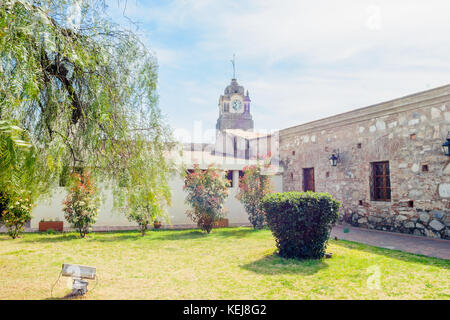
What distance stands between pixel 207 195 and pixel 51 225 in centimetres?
582

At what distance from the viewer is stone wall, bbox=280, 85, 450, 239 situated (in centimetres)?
905

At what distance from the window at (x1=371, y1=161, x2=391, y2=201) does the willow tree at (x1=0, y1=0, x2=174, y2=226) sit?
8.41m

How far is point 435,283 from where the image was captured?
4977 millimetres

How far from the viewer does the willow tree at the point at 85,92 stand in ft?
10.7

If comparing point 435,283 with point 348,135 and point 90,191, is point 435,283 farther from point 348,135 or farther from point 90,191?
point 90,191

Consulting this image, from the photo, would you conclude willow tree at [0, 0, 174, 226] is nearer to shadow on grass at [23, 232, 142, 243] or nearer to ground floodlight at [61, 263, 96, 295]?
ground floodlight at [61, 263, 96, 295]

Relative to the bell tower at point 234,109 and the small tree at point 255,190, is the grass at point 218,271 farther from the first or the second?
the bell tower at point 234,109

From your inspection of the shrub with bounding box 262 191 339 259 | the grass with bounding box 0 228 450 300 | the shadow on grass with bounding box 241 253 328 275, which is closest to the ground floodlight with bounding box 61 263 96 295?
the grass with bounding box 0 228 450 300

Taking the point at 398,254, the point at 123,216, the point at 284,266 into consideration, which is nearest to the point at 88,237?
the point at 123,216

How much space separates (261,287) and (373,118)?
8.56 m

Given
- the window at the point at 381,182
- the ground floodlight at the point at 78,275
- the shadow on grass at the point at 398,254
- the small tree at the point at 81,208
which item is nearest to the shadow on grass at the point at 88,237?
the small tree at the point at 81,208

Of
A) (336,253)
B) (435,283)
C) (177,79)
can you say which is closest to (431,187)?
(336,253)

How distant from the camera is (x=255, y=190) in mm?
12156

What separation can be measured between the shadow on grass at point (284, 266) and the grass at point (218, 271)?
0.02 m
